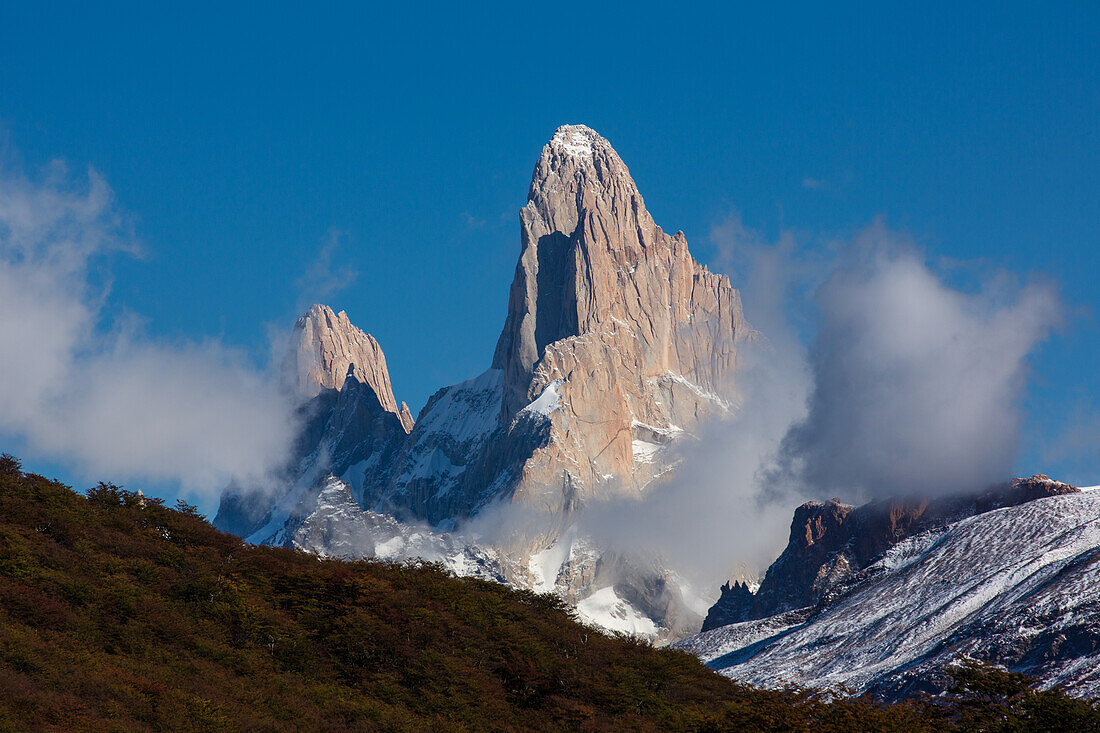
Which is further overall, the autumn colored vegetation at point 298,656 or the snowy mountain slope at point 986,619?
the snowy mountain slope at point 986,619

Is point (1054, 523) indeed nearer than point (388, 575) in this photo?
No

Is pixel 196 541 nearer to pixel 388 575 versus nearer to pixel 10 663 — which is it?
pixel 388 575

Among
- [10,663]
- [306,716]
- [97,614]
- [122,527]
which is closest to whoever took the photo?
[10,663]

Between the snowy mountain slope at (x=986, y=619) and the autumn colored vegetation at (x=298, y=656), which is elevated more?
the snowy mountain slope at (x=986, y=619)

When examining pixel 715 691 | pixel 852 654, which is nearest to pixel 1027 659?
pixel 852 654

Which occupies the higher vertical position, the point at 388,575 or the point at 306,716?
the point at 388,575

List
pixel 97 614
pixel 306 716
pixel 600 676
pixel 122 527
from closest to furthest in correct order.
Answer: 1. pixel 306 716
2. pixel 97 614
3. pixel 600 676
4. pixel 122 527
